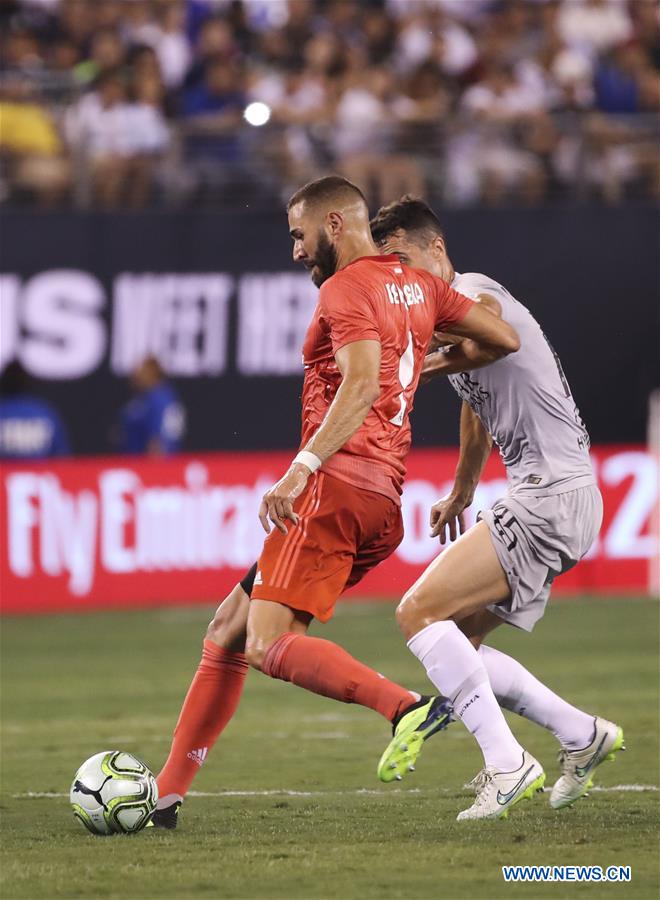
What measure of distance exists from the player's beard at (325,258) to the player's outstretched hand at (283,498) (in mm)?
843

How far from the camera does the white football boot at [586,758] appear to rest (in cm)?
618

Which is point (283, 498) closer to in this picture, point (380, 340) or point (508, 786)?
point (380, 340)

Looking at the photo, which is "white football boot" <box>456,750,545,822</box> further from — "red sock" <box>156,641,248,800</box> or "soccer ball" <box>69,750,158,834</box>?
"soccer ball" <box>69,750,158,834</box>

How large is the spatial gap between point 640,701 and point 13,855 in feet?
15.9

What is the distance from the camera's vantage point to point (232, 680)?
621 centimetres

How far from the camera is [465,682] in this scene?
233 inches

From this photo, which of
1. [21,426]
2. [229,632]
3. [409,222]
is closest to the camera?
[229,632]

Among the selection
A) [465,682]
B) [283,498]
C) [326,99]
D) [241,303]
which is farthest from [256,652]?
[241,303]

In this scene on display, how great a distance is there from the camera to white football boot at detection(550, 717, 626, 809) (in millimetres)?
6176

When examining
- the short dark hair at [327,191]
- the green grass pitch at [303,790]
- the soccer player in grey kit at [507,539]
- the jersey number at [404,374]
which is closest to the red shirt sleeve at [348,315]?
the jersey number at [404,374]

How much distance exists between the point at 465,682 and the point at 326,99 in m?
11.6

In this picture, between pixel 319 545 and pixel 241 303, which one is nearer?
pixel 319 545

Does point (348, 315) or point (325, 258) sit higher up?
point (325, 258)

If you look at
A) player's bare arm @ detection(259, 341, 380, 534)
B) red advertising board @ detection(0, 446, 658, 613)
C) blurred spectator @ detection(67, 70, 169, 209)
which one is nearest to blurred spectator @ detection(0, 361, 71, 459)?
red advertising board @ detection(0, 446, 658, 613)
